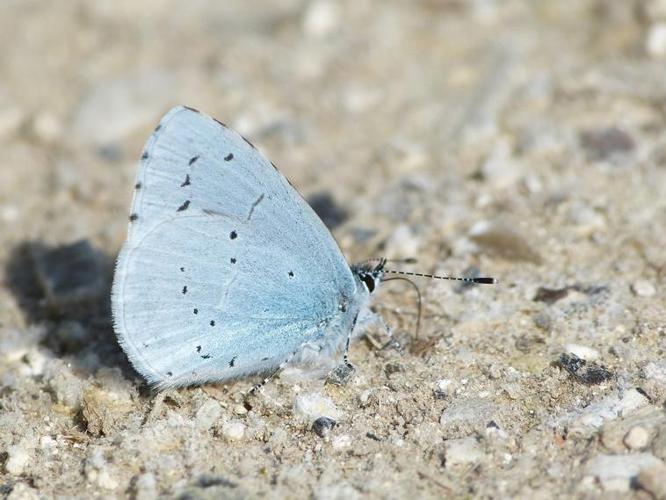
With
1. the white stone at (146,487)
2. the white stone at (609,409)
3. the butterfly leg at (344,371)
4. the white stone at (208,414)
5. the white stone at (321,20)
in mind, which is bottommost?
the white stone at (208,414)

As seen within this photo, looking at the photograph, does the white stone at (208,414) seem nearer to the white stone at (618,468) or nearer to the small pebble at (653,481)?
the white stone at (618,468)

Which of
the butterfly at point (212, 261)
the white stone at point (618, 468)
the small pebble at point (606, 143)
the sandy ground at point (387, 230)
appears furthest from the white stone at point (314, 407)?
the small pebble at point (606, 143)

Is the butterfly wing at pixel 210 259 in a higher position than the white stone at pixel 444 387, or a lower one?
higher

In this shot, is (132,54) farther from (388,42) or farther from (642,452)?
(642,452)

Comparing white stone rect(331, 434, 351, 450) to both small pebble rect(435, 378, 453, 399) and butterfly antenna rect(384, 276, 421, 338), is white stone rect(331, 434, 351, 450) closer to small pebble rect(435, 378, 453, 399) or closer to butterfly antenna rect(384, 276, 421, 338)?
small pebble rect(435, 378, 453, 399)

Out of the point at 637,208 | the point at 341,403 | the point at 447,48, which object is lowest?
the point at 341,403

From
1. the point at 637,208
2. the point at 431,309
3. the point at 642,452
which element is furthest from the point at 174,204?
the point at 637,208
